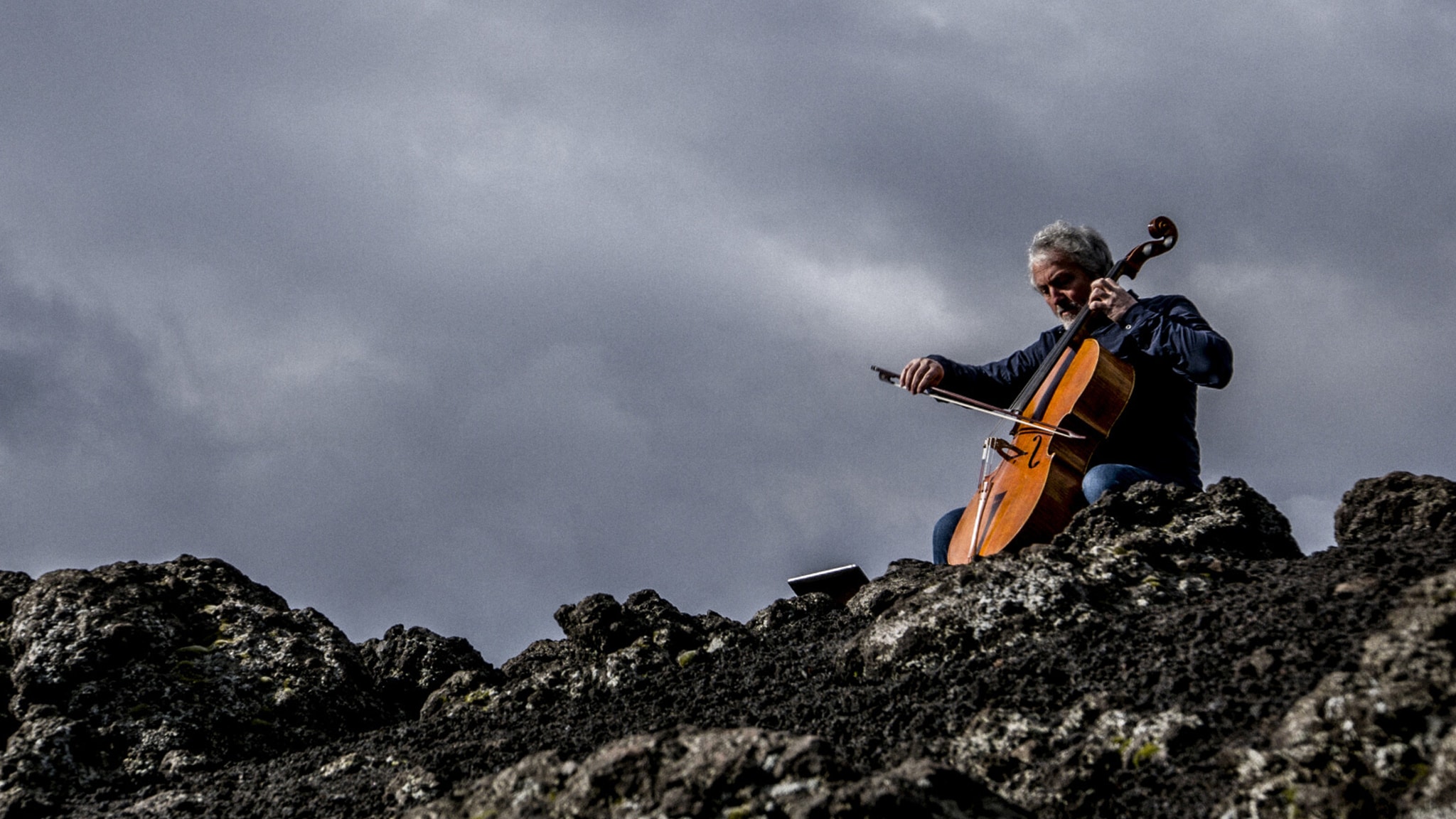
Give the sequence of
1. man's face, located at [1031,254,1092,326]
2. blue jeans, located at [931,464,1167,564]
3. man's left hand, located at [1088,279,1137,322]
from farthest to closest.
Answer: man's face, located at [1031,254,1092,326] → man's left hand, located at [1088,279,1137,322] → blue jeans, located at [931,464,1167,564]

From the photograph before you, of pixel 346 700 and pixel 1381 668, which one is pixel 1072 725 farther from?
pixel 346 700

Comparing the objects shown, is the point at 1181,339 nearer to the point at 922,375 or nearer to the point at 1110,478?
the point at 1110,478

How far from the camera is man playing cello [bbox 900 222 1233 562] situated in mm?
5820

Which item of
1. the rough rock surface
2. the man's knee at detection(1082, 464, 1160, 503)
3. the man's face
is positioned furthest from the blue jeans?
the man's face

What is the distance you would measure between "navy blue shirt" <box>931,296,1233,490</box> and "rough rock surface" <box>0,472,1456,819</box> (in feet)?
3.09

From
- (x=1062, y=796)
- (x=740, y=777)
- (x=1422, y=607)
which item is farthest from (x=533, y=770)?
(x=1422, y=607)

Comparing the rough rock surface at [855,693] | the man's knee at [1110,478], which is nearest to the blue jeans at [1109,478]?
the man's knee at [1110,478]

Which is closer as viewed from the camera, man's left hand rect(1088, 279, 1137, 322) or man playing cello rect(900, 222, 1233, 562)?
man playing cello rect(900, 222, 1233, 562)

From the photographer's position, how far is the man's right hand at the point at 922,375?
728 cm

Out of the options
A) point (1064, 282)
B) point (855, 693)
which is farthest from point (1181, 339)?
point (855, 693)

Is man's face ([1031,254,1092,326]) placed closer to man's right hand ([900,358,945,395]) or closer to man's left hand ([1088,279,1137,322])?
man's left hand ([1088,279,1137,322])

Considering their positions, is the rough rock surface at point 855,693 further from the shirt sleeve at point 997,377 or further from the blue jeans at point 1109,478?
the shirt sleeve at point 997,377

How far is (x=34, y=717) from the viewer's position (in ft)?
16.0

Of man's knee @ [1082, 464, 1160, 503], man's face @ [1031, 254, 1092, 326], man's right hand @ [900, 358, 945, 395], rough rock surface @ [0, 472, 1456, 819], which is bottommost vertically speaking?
Result: rough rock surface @ [0, 472, 1456, 819]
